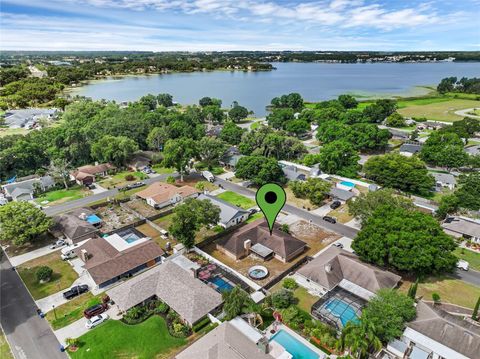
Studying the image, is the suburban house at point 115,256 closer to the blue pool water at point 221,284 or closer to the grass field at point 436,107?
the blue pool water at point 221,284

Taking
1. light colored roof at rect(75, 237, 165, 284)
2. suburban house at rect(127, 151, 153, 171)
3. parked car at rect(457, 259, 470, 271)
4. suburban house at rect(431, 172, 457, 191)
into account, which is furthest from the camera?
suburban house at rect(127, 151, 153, 171)

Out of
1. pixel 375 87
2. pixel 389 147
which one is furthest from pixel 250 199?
pixel 375 87

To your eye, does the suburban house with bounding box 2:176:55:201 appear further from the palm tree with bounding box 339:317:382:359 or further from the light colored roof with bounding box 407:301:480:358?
the light colored roof with bounding box 407:301:480:358

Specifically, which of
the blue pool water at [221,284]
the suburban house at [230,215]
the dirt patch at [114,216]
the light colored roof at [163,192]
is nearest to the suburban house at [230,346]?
the blue pool water at [221,284]

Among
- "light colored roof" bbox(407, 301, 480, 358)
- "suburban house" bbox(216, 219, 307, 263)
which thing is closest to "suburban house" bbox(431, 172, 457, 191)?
"suburban house" bbox(216, 219, 307, 263)

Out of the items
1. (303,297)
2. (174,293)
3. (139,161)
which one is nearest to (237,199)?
(303,297)

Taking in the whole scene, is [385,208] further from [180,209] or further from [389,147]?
[389,147]

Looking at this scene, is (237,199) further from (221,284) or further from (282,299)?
(282,299)

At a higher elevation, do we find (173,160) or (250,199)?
(173,160)
